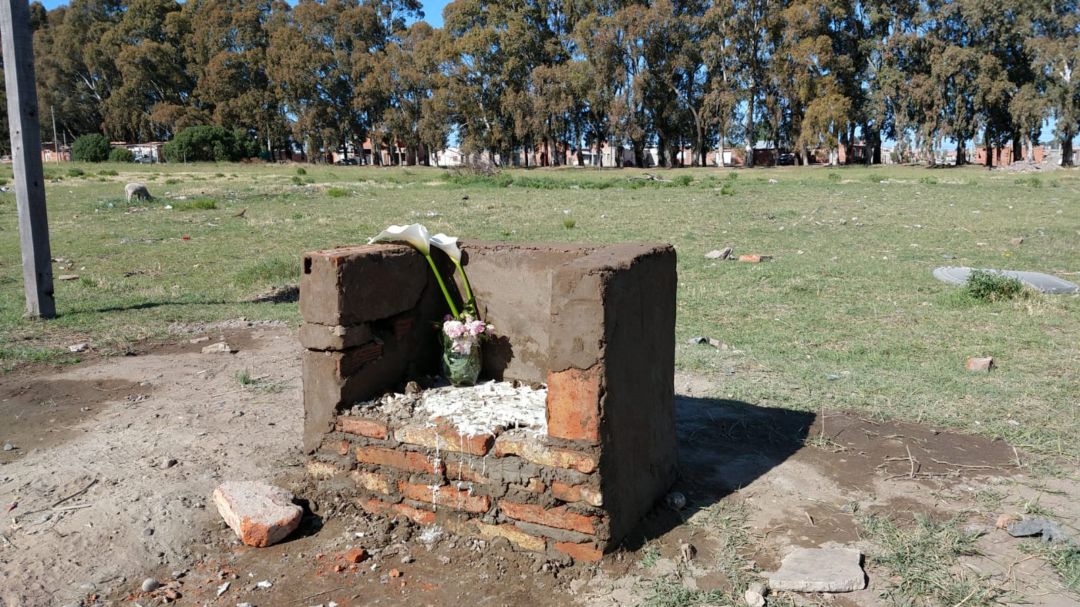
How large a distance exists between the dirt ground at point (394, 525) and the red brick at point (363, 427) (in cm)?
39

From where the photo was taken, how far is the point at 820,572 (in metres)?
3.30

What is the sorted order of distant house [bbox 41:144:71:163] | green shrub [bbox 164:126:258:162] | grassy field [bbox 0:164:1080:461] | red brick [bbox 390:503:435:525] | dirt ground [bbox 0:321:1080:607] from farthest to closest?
1. distant house [bbox 41:144:71:163]
2. green shrub [bbox 164:126:258:162]
3. grassy field [bbox 0:164:1080:461]
4. red brick [bbox 390:503:435:525]
5. dirt ground [bbox 0:321:1080:607]

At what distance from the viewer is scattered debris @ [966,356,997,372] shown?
6.12 metres

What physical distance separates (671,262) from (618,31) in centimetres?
4497

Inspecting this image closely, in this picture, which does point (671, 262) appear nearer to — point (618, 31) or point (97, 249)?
point (97, 249)

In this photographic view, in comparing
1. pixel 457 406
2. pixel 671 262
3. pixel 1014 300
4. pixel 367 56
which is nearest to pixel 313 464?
pixel 457 406

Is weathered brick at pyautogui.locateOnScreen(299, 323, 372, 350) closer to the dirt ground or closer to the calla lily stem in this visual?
the calla lily stem

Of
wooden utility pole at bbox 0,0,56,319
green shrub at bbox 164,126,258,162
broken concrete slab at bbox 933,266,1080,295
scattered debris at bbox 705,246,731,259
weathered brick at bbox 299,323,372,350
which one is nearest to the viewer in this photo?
weathered brick at bbox 299,323,372,350

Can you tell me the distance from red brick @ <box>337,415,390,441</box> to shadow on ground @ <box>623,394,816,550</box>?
1.27 meters

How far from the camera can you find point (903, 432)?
16.1ft

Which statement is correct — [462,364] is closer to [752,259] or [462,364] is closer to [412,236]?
[412,236]

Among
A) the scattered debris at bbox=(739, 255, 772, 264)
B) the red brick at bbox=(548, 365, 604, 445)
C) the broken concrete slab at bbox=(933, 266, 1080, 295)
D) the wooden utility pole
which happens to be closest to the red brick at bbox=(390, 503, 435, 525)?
the red brick at bbox=(548, 365, 604, 445)

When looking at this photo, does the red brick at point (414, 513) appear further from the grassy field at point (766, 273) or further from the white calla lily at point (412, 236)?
the grassy field at point (766, 273)

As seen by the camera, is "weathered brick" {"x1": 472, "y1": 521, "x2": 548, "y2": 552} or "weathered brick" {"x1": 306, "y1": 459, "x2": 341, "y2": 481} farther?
"weathered brick" {"x1": 306, "y1": 459, "x2": 341, "y2": 481}
